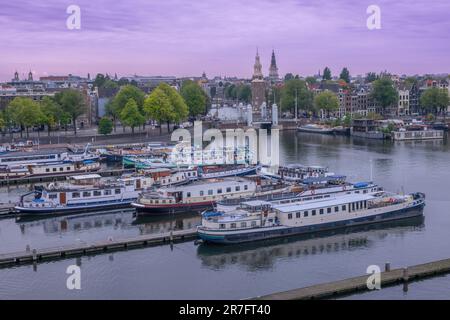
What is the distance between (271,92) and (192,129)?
25449 millimetres

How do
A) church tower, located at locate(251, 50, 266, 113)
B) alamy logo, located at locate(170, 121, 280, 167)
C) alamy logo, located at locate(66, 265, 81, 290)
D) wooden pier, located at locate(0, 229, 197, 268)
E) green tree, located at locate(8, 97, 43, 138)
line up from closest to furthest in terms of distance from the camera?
1. alamy logo, located at locate(66, 265, 81, 290)
2. wooden pier, located at locate(0, 229, 197, 268)
3. alamy logo, located at locate(170, 121, 280, 167)
4. green tree, located at locate(8, 97, 43, 138)
5. church tower, located at locate(251, 50, 266, 113)

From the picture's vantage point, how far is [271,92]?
249 feet

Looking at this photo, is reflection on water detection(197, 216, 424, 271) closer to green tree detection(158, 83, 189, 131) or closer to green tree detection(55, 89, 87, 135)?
green tree detection(158, 83, 189, 131)

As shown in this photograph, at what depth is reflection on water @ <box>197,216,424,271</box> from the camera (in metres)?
17.6

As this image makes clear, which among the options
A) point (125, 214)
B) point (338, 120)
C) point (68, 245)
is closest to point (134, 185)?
point (125, 214)

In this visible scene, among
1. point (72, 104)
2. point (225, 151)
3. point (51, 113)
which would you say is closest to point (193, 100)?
point (72, 104)

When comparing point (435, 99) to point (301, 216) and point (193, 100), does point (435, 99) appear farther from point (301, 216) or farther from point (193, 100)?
point (301, 216)

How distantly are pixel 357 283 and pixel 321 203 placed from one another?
6275mm

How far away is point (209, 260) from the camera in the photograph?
1762 cm

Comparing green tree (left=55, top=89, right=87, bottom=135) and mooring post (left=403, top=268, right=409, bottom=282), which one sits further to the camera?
green tree (left=55, top=89, right=87, bottom=135)

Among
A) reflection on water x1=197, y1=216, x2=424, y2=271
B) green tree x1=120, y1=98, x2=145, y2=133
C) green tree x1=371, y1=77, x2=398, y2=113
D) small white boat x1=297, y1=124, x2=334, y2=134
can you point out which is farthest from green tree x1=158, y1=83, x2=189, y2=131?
reflection on water x1=197, y1=216, x2=424, y2=271

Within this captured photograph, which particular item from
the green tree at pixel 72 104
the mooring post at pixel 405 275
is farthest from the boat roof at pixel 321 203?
the green tree at pixel 72 104

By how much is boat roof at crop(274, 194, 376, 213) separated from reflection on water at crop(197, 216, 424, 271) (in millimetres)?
818
